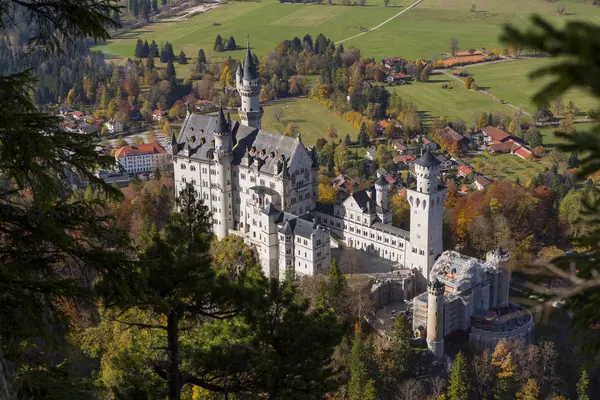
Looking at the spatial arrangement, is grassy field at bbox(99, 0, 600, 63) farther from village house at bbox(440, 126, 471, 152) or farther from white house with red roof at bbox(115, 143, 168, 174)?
white house with red roof at bbox(115, 143, 168, 174)

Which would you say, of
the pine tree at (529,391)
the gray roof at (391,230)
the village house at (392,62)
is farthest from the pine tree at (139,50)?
the pine tree at (529,391)

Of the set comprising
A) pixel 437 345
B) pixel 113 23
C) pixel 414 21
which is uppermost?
pixel 113 23

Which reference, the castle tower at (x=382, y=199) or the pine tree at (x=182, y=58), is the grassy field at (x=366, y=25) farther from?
the castle tower at (x=382, y=199)

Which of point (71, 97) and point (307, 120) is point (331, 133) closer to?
point (307, 120)

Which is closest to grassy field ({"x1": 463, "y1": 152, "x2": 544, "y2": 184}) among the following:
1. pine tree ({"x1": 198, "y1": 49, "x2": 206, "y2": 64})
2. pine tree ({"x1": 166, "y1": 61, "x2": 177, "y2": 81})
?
pine tree ({"x1": 166, "y1": 61, "x2": 177, "y2": 81})

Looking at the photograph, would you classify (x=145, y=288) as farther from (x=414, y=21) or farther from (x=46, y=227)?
(x=414, y=21)

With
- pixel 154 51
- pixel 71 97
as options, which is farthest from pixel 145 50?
pixel 71 97

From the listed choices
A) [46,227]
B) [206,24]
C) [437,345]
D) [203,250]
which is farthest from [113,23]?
[206,24]
